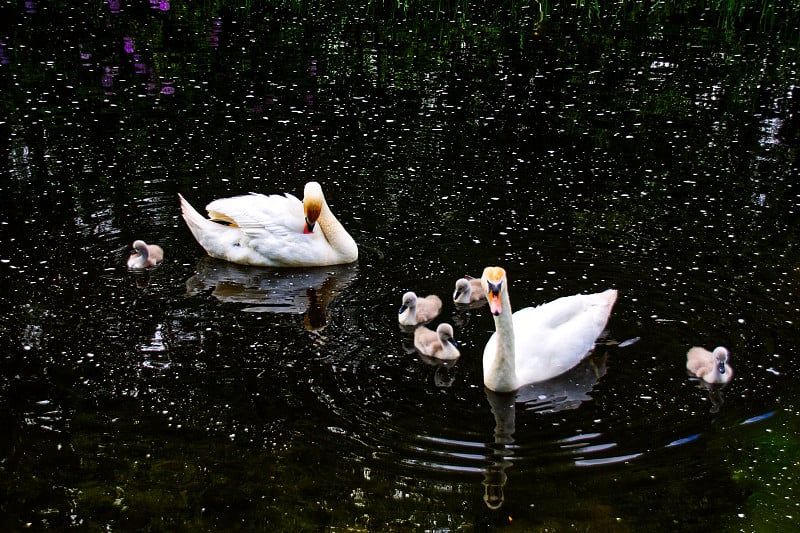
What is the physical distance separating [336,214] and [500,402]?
431 centimetres

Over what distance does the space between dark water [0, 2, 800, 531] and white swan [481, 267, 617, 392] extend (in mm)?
185

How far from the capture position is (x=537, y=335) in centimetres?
804

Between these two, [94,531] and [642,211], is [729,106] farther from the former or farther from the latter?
[94,531]

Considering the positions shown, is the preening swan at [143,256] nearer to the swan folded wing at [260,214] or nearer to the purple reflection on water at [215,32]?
the swan folded wing at [260,214]

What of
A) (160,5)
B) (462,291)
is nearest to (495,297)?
(462,291)

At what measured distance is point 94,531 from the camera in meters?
5.85

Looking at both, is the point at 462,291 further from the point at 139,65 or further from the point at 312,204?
the point at 139,65

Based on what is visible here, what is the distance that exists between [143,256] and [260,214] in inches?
52.1

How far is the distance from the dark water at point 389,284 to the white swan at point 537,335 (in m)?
0.18

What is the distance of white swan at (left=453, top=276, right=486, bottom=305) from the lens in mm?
9007

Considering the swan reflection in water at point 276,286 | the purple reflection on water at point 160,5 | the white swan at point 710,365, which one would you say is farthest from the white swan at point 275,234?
the purple reflection on water at point 160,5

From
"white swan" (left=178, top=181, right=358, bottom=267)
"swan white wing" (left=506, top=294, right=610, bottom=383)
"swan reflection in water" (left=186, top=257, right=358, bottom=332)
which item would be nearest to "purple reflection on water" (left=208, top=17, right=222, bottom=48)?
"white swan" (left=178, top=181, right=358, bottom=267)

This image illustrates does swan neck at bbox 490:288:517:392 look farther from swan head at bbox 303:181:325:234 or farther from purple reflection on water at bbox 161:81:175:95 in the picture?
purple reflection on water at bbox 161:81:175:95

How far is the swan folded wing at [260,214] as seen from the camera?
33.0ft
